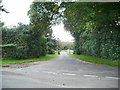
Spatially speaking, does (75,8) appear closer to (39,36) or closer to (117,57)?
(117,57)

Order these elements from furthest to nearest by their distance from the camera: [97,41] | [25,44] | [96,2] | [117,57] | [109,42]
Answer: [25,44] → [97,41] → [109,42] → [117,57] → [96,2]

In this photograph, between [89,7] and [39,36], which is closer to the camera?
[89,7]

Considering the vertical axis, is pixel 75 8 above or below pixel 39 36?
above

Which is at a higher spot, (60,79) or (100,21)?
(100,21)

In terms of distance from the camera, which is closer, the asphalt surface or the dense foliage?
the asphalt surface

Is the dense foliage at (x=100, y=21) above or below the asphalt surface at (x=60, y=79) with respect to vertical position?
above

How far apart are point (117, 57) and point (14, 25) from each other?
37.7ft

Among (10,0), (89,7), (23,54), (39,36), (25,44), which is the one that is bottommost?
(23,54)

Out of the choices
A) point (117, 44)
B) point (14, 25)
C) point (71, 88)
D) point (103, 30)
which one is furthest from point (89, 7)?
point (14, 25)

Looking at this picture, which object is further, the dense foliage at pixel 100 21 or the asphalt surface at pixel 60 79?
the dense foliage at pixel 100 21

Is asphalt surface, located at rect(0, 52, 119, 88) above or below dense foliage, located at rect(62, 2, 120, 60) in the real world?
below

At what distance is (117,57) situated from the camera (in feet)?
23.0

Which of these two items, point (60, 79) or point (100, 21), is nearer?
point (60, 79)

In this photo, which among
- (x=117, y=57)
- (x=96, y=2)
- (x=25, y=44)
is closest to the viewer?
(x=96, y=2)
